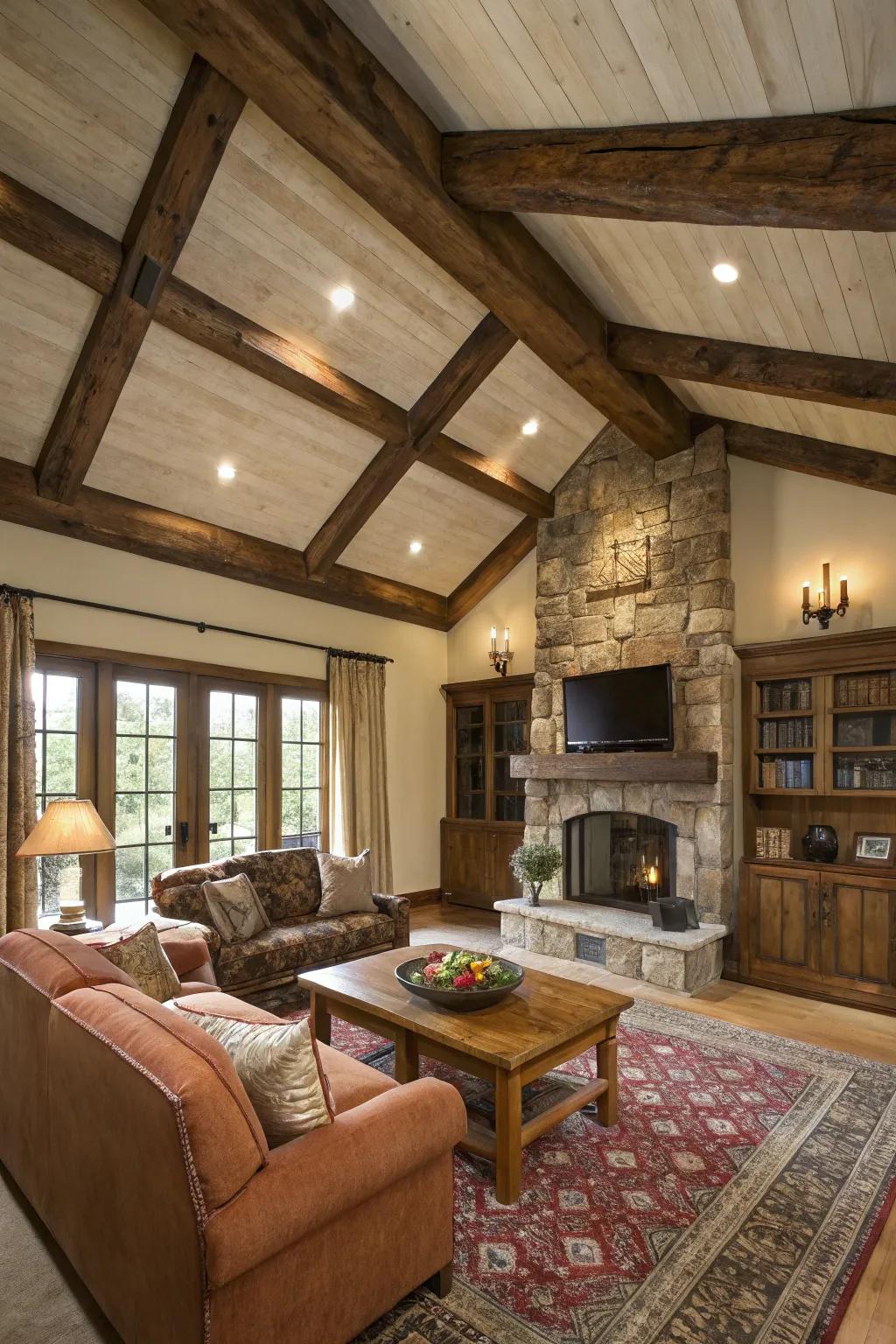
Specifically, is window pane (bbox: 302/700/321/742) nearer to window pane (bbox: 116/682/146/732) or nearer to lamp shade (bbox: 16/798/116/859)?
window pane (bbox: 116/682/146/732)

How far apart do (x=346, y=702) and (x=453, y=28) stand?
16.5ft

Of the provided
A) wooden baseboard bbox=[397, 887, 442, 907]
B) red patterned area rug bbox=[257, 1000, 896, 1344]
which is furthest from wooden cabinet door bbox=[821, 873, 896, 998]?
wooden baseboard bbox=[397, 887, 442, 907]

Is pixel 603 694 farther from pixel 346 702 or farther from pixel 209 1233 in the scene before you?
pixel 209 1233

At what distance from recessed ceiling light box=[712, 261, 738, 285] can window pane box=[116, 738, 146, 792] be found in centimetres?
464

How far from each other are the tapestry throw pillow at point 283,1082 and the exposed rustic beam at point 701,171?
2970mm

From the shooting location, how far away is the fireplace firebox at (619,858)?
19.5 ft

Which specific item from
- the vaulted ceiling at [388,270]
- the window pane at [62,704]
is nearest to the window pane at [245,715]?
the vaulted ceiling at [388,270]

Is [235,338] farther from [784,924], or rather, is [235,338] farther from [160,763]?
[784,924]

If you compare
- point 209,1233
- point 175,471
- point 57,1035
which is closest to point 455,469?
point 175,471

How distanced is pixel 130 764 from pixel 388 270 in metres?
3.73

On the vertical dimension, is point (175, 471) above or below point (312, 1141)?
above

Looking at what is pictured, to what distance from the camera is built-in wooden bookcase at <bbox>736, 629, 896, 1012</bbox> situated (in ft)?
15.3

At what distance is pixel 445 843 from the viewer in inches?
311

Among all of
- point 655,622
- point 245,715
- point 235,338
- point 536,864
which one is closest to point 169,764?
point 245,715
